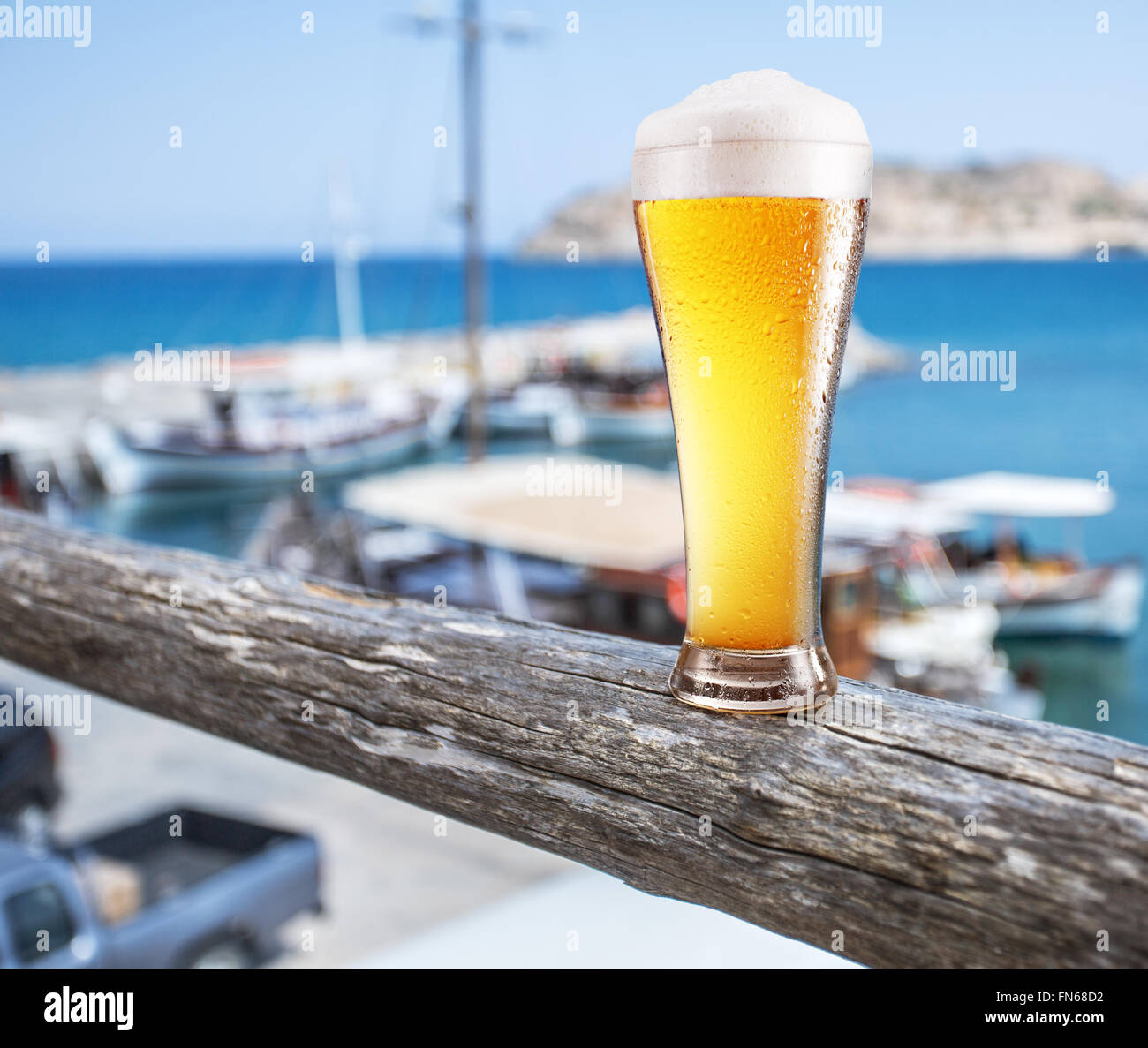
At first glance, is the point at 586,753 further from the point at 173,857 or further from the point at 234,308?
the point at 234,308

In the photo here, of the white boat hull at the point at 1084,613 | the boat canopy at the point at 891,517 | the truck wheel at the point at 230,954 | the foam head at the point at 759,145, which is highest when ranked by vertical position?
the foam head at the point at 759,145

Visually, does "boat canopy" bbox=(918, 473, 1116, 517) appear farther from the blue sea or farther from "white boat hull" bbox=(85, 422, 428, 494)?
"white boat hull" bbox=(85, 422, 428, 494)

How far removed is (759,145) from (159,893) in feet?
16.3

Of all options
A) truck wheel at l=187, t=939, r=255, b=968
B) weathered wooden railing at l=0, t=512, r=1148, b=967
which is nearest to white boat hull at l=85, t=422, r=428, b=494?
truck wheel at l=187, t=939, r=255, b=968

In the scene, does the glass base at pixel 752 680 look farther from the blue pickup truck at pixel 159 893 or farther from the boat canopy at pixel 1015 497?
the boat canopy at pixel 1015 497

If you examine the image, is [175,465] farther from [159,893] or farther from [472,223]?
[159,893]

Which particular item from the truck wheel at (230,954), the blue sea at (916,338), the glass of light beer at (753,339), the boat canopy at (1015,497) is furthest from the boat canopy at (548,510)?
the glass of light beer at (753,339)

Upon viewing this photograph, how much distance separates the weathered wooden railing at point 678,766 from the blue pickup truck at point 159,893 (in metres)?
2.80

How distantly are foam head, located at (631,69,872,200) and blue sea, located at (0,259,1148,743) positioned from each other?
9.26 metres

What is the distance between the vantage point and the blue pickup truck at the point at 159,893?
372cm

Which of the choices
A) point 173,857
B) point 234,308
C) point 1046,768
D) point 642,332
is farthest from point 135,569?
point 234,308

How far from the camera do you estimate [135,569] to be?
4.52 feet

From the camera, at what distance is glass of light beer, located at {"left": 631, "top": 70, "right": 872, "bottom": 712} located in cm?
81
